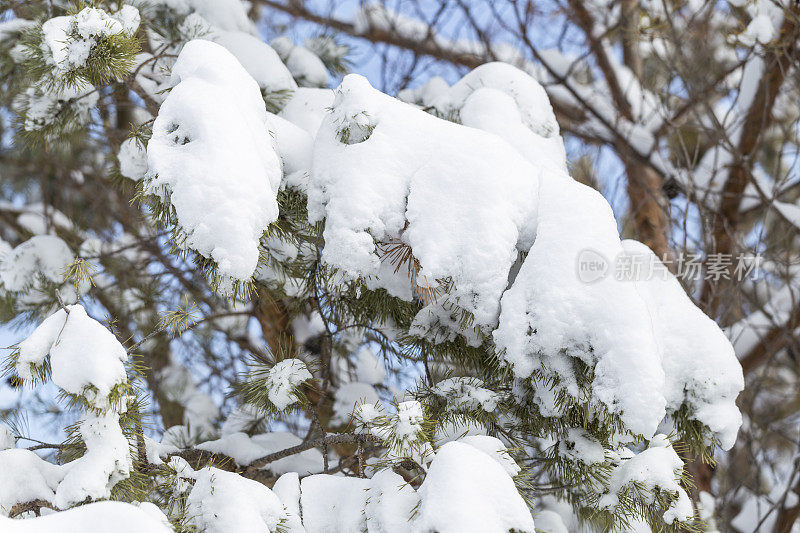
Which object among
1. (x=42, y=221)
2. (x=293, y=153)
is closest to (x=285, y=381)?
(x=293, y=153)

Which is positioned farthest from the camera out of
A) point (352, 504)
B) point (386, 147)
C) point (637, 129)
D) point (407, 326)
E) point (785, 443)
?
point (785, 443)

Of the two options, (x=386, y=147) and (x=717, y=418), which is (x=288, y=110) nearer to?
(x=386, y=147)

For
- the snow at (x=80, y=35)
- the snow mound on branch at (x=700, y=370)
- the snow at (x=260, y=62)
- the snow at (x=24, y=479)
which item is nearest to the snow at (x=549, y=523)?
the snow mound on branch at (x=700, y=370)

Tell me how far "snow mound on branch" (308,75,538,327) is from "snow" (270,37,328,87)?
0.95 m

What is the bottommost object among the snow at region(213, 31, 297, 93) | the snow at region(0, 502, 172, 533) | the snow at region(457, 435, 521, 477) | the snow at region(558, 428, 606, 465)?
the snow at region(558, 428, 606, 465)

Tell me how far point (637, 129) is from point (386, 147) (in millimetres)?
2580

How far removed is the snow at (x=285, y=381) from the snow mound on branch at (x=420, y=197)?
31 centimetres

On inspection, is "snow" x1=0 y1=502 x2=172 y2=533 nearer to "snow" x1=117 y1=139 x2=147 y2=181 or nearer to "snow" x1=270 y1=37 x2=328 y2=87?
"snow" x1=117 y1=139 x2=147 y2=181

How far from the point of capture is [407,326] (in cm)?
184

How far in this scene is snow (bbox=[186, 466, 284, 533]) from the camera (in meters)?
1.27

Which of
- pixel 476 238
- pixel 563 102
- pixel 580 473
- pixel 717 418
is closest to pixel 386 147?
pixel 476 238

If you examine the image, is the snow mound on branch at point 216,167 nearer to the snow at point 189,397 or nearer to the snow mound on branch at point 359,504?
the snow mound on branch at point 359,504

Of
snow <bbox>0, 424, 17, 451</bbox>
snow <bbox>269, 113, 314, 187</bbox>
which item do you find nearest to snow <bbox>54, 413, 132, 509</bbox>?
snow <bbox>0, 424, 17, 451</bbox>

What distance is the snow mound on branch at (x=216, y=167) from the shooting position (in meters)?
1.25
